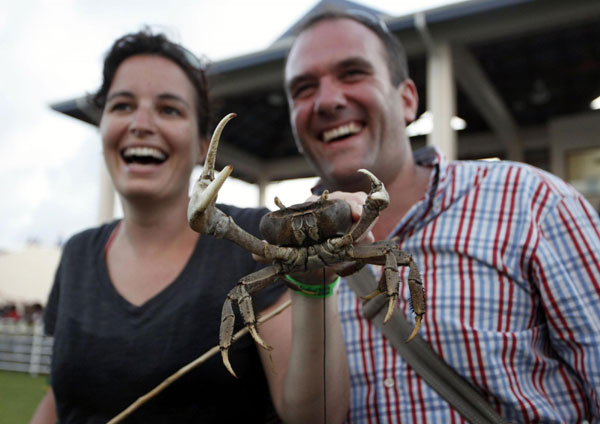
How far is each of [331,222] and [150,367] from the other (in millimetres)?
957

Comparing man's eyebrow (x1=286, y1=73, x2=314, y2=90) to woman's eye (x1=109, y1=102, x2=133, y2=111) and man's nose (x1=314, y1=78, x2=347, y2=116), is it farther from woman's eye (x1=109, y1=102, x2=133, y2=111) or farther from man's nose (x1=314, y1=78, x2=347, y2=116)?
woman's eye (x1=109, y1=102, x2=133, y2=111)

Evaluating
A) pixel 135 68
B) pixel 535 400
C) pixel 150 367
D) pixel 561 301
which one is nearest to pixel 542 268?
pixel 561 301

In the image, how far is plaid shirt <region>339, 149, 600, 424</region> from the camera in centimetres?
187

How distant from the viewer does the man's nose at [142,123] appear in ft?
6.14

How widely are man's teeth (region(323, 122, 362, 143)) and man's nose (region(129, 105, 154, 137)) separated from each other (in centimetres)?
76

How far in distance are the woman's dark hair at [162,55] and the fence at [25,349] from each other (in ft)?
38.5

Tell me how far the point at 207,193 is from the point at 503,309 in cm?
136

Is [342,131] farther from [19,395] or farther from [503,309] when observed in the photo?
[19,395]

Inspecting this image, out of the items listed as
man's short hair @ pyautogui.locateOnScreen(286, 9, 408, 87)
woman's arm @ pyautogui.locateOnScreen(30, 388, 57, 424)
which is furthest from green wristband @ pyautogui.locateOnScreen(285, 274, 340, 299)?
woman's arm @ pyautogui.locateOnScreen(30, 388, 57, 424)

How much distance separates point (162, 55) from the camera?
81.4 inches

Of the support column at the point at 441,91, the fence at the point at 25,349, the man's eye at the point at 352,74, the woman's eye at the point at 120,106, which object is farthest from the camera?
the fence at the point at 25,349

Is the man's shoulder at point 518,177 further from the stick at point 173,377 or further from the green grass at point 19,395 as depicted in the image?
the green grass at point 19,395

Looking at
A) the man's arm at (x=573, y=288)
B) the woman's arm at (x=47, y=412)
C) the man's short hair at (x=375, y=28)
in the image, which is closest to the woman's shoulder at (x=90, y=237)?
the woman's arm at (x=47, y=412)

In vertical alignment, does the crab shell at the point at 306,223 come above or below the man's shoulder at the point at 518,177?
below
